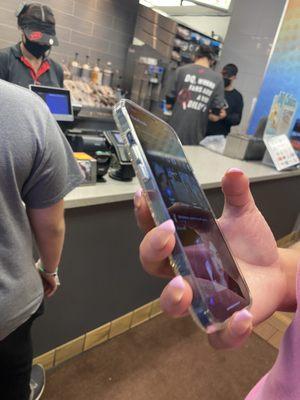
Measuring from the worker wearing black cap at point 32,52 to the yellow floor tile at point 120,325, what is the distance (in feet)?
5.61

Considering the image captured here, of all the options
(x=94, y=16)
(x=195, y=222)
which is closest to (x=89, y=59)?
(x=94, y=16)

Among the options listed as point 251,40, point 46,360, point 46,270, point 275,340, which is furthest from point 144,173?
point 251,40

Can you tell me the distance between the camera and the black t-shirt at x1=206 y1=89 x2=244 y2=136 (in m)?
3.51


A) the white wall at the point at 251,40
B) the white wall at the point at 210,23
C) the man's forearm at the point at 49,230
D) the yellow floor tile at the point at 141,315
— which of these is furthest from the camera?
the white wall at the point at 210,23

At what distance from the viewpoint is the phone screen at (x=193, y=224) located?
0.46 m

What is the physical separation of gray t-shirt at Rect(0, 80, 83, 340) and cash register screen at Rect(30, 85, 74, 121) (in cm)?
40

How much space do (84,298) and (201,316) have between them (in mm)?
1146

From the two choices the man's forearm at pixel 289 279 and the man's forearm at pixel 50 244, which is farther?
the man's forearm at pixel 50 244

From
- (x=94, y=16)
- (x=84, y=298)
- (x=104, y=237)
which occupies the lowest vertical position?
(x=84, y=298)

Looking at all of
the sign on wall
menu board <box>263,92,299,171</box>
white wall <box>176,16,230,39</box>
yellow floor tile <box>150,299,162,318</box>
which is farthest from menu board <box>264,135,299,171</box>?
white wall <box>176,16,230,39</box>

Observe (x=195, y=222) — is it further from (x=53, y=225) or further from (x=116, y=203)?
(x=116, y=203)

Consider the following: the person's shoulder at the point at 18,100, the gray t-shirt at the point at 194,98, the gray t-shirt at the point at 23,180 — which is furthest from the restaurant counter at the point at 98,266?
the gray t-shirt at the point at 194,98

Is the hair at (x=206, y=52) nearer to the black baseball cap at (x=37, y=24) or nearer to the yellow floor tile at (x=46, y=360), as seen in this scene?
the black baseball cap at (x=37, y=24)

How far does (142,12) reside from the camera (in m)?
4.33
